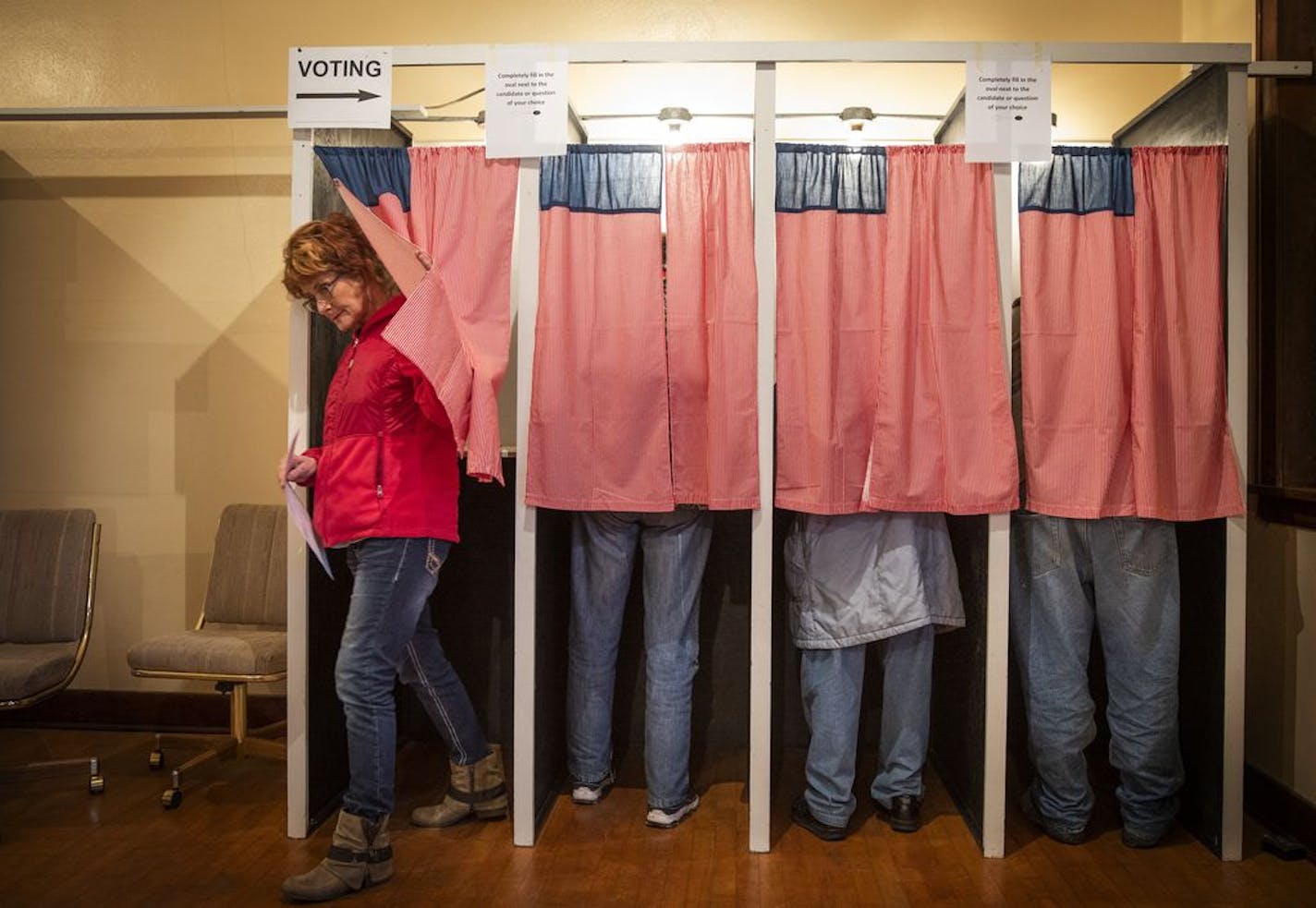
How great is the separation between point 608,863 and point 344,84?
2332mm

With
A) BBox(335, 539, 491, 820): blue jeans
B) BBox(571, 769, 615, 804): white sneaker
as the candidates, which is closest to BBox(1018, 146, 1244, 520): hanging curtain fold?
BBox(571, 769, 615, 804): white sneaker

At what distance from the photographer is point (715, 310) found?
2789 millimetres

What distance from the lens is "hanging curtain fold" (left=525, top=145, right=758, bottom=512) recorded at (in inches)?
110

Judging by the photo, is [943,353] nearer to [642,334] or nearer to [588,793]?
[642,334]

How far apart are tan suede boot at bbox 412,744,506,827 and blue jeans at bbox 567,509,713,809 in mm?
476

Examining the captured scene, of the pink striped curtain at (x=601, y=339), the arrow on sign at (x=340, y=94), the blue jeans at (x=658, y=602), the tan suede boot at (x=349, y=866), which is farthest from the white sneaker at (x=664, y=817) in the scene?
the arrow on sign at (x=340, y=94)

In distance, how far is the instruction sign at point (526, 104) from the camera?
9.19 feet

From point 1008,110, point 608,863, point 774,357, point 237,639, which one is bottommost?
point 608,863

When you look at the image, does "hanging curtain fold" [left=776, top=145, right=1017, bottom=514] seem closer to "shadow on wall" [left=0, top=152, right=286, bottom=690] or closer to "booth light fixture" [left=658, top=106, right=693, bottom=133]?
"booth light fixture" [left=658, top=106, right=693, bottom=133]

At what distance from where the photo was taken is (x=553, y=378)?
9.25 ft

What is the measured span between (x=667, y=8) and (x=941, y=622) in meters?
2.65

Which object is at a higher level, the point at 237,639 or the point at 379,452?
the point at 379,452

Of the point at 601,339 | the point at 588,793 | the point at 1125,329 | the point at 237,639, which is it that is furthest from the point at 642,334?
the point at 237,639

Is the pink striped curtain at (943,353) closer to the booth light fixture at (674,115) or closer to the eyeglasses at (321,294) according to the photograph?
the booth light fixture at (674,115)
